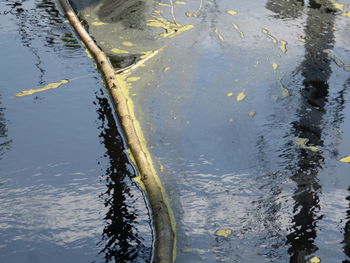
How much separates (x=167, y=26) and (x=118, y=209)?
308cm

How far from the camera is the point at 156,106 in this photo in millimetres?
4273

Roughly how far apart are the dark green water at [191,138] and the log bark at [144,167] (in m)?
0.07

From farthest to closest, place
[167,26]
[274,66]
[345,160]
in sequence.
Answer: [167,26] < [274,66] < [345,160]

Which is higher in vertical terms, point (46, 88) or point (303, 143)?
point (46, 88)

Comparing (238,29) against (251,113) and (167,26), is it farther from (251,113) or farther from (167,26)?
(251,113)

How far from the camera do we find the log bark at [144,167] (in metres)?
2.84

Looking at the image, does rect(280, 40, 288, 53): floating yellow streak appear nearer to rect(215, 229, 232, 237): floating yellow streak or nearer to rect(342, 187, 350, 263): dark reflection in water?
rect(342, 187, 350, 263): dark reflection in water

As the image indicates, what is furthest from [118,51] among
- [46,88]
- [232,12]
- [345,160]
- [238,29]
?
[345,160]

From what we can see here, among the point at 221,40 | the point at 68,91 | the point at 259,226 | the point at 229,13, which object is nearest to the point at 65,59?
the point at 68,91

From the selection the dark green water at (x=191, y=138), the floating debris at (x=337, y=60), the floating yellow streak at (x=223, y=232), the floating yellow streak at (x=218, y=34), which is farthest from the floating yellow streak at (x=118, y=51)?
the floating yellow streak at (x=223, y=232)

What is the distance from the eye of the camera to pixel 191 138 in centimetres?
388

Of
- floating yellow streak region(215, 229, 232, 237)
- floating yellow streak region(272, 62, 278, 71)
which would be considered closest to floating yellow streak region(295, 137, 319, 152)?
floating yellow streak region(215, 229, 232, 237)

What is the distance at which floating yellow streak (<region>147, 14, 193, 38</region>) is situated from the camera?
218 inches

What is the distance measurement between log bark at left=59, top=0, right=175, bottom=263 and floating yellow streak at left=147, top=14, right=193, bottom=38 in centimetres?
82
